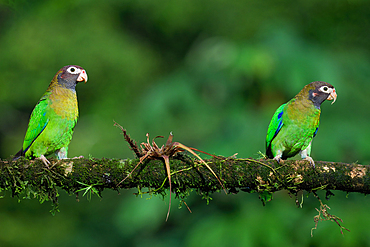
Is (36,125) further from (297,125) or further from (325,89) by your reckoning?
(325,89)

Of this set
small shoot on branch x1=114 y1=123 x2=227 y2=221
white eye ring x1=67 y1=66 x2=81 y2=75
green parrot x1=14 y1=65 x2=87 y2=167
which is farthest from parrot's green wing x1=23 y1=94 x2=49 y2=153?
small shoot on branch x1=114 y1=123 x2=227 y2=221

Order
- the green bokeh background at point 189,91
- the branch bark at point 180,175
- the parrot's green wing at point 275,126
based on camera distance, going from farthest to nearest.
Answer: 1. the green bokeh background at point 189,91
2. the parrot's green wing at point 275,126
3. the branch bark at point 180,175

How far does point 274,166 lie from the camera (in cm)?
328

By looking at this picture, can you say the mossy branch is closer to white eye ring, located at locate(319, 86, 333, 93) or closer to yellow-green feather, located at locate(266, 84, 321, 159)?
yellow-green feather, located at locate(266, 84, 321, 159)

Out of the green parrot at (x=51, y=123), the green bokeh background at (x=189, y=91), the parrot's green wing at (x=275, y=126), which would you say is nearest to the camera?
the green parrot at (x=51, y=123)

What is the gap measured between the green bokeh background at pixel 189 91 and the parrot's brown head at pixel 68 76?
3.70 feet

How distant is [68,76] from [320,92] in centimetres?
303

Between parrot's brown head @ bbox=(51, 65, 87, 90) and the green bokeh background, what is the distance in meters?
1.13

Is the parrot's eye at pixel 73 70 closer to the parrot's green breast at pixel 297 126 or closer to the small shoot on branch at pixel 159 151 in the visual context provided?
the small shoot on branch at pixel 159 151

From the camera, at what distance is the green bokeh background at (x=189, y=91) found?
25.2 feet

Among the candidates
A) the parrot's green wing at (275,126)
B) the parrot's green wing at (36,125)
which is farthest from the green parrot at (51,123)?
the parrot's green wing at (275,126)

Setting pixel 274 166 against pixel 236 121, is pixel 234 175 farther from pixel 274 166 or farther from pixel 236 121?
pixel 236 121

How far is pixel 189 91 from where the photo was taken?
9859 millimetres

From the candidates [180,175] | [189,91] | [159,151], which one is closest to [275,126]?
[180,175]
